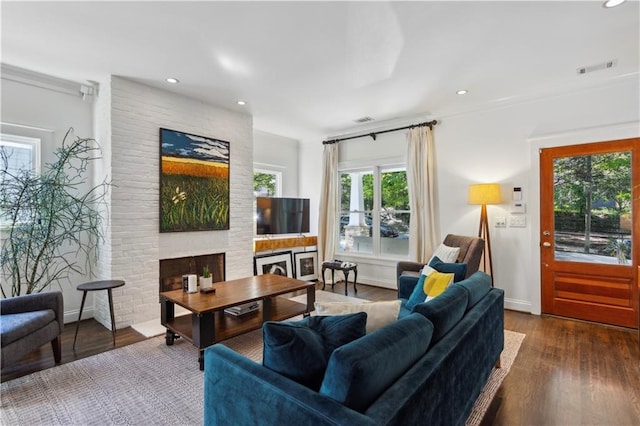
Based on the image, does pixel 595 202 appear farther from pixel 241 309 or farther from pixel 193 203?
pixel 193 203

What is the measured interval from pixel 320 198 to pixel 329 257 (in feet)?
3.61

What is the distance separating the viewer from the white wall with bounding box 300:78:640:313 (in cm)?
332

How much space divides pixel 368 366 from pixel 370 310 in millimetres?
557

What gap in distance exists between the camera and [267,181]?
5738 millimetres

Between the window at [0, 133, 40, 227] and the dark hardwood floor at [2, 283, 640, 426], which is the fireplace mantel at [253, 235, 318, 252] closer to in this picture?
the dark hardwood floor at [2, 283, 640, 426]

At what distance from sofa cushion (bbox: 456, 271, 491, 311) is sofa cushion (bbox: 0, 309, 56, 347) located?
3.12 meters

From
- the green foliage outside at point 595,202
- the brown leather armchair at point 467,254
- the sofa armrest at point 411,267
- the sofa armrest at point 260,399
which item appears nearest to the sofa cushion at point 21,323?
the sofa armrest at point 260,399

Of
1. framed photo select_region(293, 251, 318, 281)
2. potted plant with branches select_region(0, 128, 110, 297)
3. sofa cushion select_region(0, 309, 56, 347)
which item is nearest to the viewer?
sofa cushion select_region(0, 309, 56, 347)

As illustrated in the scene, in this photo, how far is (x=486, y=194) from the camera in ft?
12.4

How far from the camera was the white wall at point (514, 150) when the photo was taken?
3.32m

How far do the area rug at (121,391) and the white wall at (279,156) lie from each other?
355cm

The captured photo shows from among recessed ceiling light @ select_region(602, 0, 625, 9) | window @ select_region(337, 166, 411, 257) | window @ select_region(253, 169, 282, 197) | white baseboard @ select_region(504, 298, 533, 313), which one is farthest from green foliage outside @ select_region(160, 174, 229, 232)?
recessed ceiling light @ select_region(602, 0, 625, 9)

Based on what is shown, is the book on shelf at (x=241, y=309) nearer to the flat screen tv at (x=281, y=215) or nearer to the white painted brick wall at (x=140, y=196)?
the white painted brick wall at (x=140, y=196)

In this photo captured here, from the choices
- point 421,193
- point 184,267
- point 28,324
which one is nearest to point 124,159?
point 184,267
